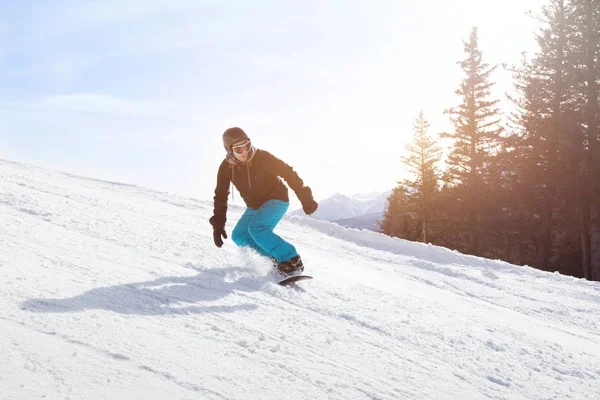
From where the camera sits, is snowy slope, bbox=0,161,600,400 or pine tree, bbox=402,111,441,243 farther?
pine tree, bbox=402,111,441,243

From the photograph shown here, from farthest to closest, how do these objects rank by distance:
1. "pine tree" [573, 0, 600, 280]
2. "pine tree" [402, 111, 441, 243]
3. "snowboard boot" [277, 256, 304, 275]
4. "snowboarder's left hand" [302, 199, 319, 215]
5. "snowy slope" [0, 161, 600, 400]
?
1. "pine tree" [402, 111, 441, 243]
2. "pine tree" [573, 0, 600, 280]
3. "snowboarder's left hand" [302, 199, 319, 215]
4. "snowboard boot" [277, 256, 304, 275]
5. "snowy slope" [0, 161, 600, 400]

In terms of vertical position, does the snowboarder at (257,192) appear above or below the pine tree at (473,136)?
below

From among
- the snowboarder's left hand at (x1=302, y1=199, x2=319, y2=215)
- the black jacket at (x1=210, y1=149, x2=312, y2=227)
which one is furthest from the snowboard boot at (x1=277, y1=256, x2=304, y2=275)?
the black jacket at (x1=210, y1=149, x2=312, y2=227)

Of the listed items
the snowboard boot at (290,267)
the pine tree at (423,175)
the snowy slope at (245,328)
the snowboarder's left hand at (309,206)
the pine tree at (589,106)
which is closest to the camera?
the snowy slope at (245,328)

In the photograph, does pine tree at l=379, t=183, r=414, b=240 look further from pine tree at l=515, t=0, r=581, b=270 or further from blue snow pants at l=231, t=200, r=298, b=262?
blue snow pants at l=231, t=200, r=298, b=262

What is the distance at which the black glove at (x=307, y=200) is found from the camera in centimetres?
447

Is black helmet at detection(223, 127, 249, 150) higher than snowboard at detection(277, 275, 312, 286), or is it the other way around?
black helmet at detection(223, 127, 249, 150)

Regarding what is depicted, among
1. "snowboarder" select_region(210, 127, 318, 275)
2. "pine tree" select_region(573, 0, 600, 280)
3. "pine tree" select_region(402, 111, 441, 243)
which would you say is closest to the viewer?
"snowboarder" select_region(210, 127, 318, 275)

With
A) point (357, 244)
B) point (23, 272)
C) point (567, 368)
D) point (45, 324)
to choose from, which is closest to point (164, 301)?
point (45, 324)

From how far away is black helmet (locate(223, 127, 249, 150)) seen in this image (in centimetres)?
434

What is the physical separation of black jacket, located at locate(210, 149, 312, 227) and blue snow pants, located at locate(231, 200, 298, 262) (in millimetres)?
104

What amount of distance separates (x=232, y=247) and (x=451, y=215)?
25929mm

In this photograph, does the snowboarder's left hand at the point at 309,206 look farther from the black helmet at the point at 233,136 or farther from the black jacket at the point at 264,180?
the black helmet at the point at 233,136

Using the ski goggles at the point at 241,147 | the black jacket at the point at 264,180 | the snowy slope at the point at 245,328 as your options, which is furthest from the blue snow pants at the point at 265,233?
the ski goggles at the point at 241,147
